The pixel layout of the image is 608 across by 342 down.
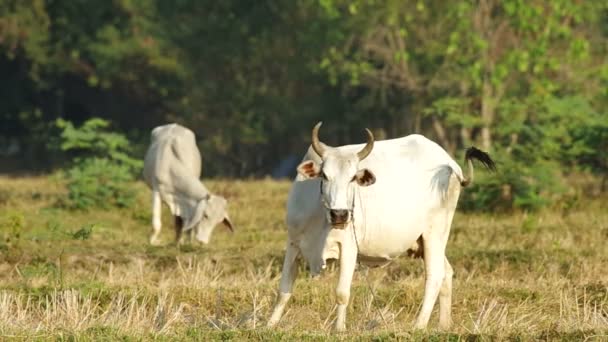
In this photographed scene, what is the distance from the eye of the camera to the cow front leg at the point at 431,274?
35.0 ft

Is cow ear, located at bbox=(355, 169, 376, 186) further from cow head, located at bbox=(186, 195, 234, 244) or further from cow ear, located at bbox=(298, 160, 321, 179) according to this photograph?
cow head, located at bbox=(186, 195, 234, 244)

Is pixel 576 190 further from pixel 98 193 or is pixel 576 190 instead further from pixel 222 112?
pixel 222 112

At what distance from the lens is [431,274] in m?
10.9

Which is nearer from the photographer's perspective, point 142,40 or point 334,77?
point 334,77

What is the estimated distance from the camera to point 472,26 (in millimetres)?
28109

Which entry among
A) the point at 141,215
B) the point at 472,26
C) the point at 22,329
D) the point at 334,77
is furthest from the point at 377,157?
the point at 334,77

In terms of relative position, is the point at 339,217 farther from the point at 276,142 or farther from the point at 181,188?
the point at 276,142

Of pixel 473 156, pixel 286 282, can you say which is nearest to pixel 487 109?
pixel 473 156

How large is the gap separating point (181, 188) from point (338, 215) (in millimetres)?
8244

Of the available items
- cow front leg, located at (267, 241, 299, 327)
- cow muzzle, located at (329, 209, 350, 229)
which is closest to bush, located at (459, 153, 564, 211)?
cow front leg, located at (267, 241, 299, 327)

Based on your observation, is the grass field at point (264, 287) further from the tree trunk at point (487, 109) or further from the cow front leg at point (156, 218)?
the tree trunk at point (487, 109)

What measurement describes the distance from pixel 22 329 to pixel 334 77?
22321 mm

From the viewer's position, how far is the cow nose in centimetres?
991

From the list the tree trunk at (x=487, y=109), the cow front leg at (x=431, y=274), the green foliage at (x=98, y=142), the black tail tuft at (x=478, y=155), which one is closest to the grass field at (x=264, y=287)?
the cow front leg at (x=431, y=274)
